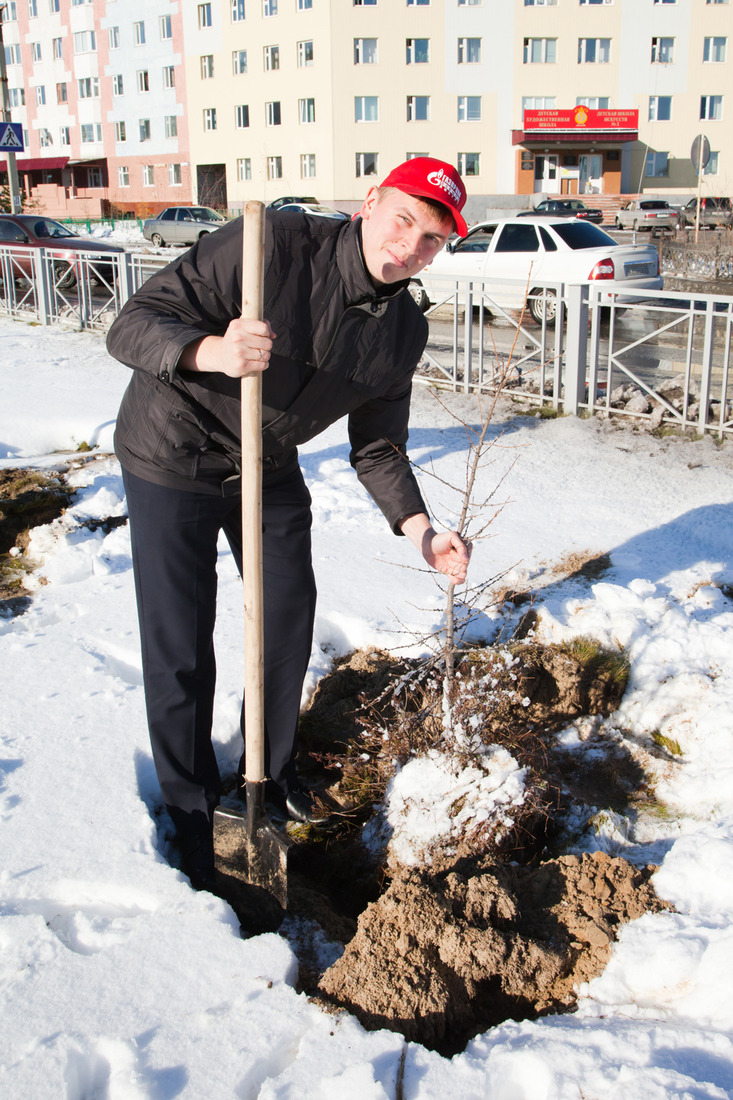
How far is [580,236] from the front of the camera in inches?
497

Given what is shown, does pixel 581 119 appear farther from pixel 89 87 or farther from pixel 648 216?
pixel 89 87

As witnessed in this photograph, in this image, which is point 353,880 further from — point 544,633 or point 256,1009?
point 544,633

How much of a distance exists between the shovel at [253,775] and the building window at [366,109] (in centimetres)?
4412

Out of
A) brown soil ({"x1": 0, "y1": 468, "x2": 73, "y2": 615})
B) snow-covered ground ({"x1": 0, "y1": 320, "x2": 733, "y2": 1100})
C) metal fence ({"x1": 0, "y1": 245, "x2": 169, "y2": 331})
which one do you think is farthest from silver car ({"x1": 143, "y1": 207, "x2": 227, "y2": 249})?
snow-covered ground ({"x1": 0, "y1": 320, "x2": 733, "y2": 1100})

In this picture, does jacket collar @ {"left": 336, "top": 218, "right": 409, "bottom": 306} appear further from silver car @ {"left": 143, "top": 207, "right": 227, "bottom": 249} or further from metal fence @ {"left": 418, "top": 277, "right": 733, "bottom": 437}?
silver car @ {"left": 143, "top": 207, "right": 227, "bottom": 249}

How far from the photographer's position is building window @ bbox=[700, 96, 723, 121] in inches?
1711

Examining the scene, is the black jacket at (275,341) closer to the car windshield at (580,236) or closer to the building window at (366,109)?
the car windshield at (580,236)

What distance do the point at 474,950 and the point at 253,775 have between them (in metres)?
0.72

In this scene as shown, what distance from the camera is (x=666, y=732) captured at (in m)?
3.20

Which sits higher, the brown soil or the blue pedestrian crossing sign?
the blue pedestrian crossing sign

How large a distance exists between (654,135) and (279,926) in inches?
1903

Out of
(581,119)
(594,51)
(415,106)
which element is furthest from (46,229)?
(594,51)

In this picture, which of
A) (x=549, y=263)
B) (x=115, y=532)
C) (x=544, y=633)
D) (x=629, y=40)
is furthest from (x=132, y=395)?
(x=629, y=40)

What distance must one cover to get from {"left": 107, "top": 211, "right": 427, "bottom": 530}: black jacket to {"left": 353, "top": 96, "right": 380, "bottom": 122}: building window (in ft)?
143
